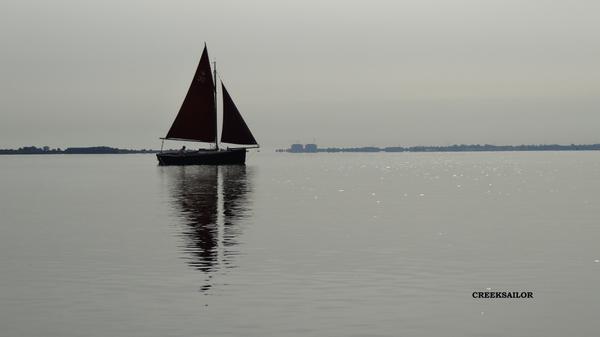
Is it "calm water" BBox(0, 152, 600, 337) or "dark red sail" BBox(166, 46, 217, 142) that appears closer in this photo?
"calm water" BBox(0, 152, 600, 337)

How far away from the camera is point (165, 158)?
17038 cm

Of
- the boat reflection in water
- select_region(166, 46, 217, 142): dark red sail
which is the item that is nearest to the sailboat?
select_region(166, 46, 217, 142): dark red sail

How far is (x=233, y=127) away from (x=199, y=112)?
19.5 feet

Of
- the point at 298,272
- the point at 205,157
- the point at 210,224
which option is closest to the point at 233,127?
the point at 205,157

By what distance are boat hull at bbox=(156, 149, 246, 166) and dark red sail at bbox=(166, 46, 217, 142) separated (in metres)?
8.82

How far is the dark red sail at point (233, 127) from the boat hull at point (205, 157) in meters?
10.9

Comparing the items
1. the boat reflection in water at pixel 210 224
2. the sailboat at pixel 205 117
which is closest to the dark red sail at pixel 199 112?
the sailboat at pixel 205 117

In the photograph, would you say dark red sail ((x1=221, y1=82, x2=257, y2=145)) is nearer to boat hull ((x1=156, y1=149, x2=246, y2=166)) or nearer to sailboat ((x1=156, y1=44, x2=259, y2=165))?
sailboat ((x1=156, y1=44, x2=259, y2=165))

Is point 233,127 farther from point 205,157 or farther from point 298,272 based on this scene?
point 298,272

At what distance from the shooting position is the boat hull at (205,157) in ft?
525

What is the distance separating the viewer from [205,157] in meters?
160

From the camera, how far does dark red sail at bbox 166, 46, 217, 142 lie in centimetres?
14350

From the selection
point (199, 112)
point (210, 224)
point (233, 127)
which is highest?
point (199, 112)

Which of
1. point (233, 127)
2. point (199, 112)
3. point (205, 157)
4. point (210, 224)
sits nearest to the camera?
point (210, 224)
